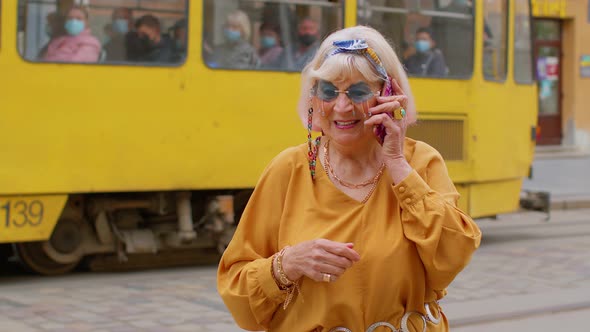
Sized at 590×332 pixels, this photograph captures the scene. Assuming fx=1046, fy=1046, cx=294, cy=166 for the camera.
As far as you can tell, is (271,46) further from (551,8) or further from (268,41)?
(551,8)

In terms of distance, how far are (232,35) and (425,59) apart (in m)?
2.17

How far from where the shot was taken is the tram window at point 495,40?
35.9 feet

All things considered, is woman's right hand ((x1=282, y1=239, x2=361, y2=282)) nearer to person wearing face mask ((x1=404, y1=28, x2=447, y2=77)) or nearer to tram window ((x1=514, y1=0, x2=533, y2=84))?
person wearing face mask ((x1=404, y1=28, x2=447, y2=77))

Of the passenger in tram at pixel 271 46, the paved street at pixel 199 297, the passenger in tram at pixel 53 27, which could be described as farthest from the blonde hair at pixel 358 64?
the passenger in tram at pixel 271 46

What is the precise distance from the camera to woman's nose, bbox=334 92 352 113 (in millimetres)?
2840

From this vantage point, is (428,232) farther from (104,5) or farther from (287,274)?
(104,5)

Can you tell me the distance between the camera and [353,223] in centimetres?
280

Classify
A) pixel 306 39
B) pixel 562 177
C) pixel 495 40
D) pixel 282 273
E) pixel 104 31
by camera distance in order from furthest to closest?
pixel 562 177 → pixel 495 40 → pixel 306 39 → pixel 104 31 → pixel 282 273

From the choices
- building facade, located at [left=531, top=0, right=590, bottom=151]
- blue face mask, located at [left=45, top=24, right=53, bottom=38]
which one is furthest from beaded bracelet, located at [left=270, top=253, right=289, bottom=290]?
building facade, located at [left=531, top=0, right=590, bottom=151]

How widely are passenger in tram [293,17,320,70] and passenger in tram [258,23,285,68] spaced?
0.18 metres

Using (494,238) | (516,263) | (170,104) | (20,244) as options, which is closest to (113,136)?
(170,104)

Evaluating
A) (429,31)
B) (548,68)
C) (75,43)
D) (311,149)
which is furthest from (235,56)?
(548,68)

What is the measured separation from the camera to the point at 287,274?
275 centimetres

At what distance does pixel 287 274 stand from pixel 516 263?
23.4 ft
